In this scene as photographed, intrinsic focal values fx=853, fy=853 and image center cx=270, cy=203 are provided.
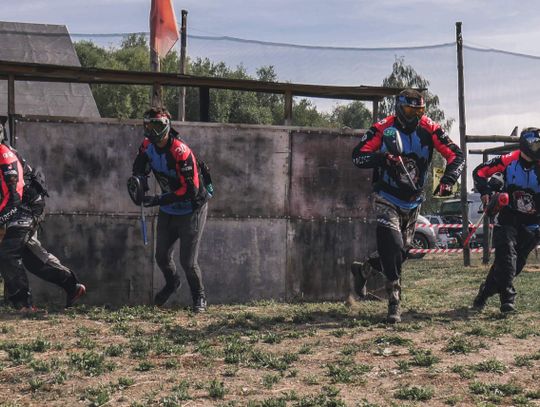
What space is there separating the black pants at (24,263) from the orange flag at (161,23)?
734 centimetres

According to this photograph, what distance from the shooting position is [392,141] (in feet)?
27.9

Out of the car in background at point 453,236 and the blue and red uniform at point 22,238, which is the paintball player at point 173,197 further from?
the car in background at point 453,236

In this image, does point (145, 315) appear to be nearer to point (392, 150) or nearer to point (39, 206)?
point (39, 206)

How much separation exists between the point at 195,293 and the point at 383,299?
104 inches

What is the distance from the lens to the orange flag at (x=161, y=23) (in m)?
15.6

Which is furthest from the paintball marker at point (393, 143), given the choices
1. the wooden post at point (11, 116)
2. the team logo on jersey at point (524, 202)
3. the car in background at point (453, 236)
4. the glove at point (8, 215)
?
the car in background at point (453, 236)

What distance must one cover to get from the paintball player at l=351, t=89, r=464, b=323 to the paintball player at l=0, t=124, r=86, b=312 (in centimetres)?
327

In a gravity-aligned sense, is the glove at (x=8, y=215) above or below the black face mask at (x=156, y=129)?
below

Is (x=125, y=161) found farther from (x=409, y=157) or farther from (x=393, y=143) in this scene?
(x=409, y=157)

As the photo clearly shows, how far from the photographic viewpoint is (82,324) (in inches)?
324

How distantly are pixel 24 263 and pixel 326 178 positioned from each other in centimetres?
369

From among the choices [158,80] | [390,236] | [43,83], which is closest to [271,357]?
[390,236]

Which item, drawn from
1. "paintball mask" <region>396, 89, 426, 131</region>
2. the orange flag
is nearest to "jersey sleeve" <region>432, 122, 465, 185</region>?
"paintball mask" <region>396, 89, 426, 131</region>

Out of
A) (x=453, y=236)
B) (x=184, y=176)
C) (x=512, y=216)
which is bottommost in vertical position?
(x=453, y=236)
